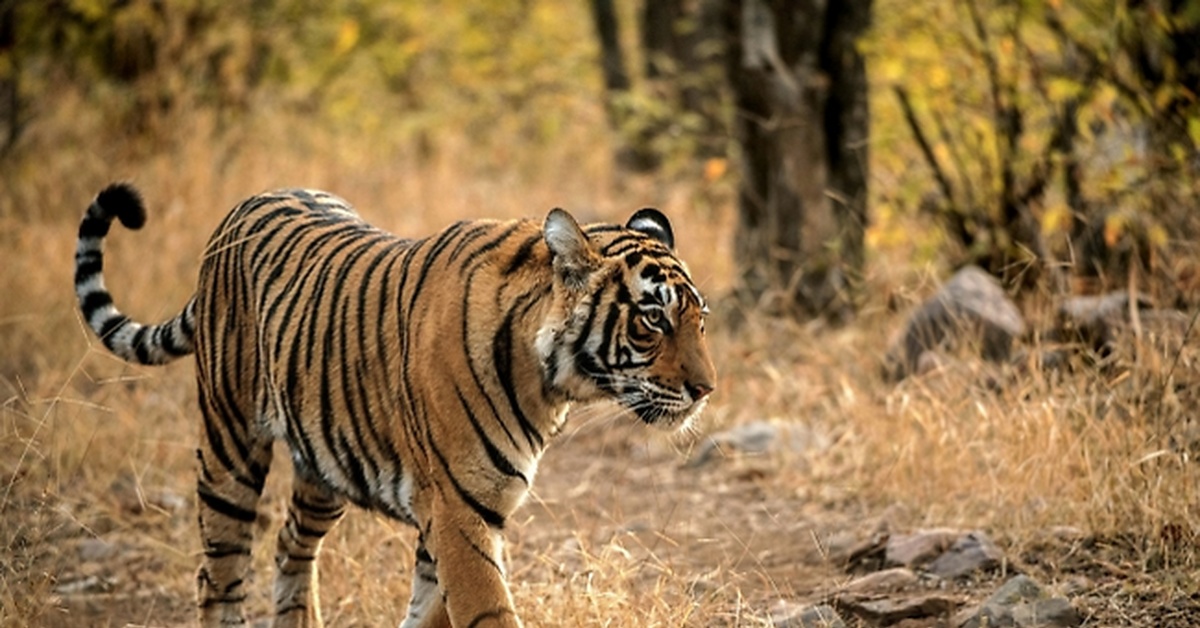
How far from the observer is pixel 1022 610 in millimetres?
4254

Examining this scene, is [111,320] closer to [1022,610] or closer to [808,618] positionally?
[808,618]

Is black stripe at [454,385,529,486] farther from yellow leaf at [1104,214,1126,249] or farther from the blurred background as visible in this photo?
yellow leaf at [1104,214,1126,249]

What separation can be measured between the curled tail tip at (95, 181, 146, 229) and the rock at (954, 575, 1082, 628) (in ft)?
8.65

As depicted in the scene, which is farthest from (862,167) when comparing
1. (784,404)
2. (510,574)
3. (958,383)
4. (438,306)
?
(438,306)

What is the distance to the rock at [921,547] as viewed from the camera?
5.09 metres

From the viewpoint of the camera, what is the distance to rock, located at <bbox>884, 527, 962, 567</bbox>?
5086 mm

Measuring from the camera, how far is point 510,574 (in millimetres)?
5152

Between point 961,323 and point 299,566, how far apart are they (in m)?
3.09

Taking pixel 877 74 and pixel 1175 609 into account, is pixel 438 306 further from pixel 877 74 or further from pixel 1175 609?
pixel 877 74

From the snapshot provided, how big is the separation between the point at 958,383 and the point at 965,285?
82 cm

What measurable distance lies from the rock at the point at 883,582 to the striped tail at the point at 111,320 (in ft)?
7.07

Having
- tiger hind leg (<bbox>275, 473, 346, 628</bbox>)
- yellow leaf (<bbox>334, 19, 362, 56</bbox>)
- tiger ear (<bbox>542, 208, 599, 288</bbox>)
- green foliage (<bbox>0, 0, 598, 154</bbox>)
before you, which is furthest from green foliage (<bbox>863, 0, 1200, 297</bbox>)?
green foliage (<bbox>0, 0, 598, 154</bbox>)

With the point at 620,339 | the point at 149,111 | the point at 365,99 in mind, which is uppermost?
the point at 620,339

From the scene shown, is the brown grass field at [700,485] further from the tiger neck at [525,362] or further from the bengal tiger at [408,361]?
the tiger neck at [525,362]
